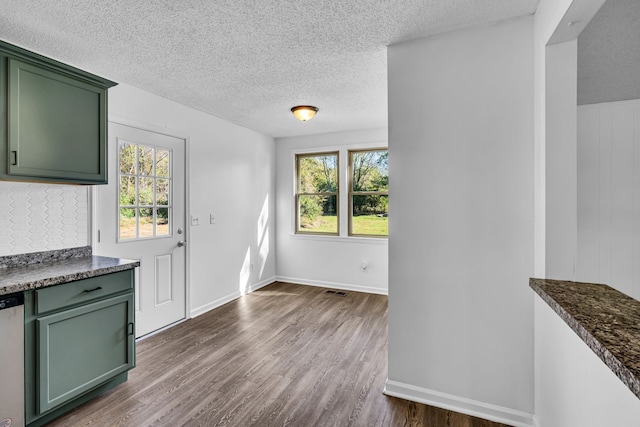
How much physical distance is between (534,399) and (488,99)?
5.88 ft

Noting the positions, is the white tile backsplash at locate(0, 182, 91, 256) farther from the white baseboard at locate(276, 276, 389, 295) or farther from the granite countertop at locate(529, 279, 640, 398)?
the granite countertop at locate(529, 279, 640, 398)

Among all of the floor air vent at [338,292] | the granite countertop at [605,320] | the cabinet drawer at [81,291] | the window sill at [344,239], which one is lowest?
the floor air vent at [338,292]

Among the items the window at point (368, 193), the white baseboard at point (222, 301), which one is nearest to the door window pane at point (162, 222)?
the white baseboard at point (222, 301)

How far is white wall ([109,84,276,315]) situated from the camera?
10.8 ft

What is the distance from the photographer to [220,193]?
4.07m

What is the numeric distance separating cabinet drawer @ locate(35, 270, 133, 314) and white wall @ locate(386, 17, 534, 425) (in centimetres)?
190

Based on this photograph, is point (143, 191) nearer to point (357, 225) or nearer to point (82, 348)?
point (82, 348)

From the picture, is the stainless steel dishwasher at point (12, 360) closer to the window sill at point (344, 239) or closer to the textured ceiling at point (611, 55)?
the textured ceiling at point (611, 55)

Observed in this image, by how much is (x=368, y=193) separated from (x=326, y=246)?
3.44ft

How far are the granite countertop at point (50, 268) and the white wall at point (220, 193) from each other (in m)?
1.19

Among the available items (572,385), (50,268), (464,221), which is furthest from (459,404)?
(50,268)

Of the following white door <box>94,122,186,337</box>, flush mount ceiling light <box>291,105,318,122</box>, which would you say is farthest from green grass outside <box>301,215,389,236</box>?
white door <box>94,122,186,337</box>

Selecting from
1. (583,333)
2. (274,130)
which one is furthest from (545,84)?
(274,130)

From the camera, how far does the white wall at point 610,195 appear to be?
6.28 feet
